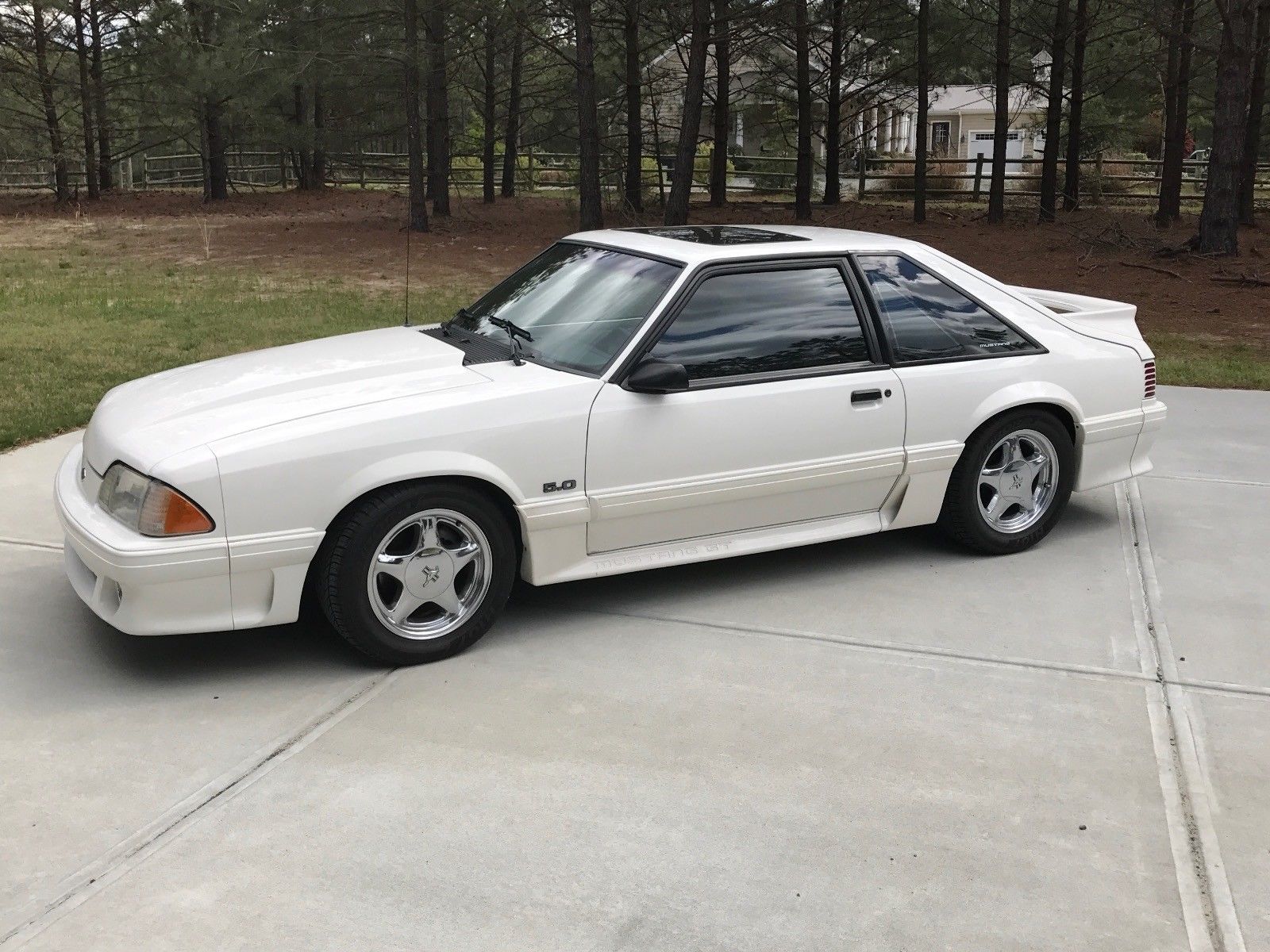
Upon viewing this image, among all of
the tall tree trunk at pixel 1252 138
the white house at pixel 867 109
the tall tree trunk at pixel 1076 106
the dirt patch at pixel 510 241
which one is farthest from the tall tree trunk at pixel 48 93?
the tall tree trunk at pixel 1252 138

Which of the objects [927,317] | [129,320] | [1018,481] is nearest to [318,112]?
[129,320]

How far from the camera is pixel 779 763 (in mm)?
3881

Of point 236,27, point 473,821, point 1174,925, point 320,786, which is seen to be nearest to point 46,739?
point 320,786

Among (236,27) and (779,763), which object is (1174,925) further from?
(236,27)

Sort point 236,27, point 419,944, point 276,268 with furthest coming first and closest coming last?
point 236,27, point 276,268, point 419,944

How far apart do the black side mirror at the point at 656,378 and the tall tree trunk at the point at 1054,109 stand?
21.5m

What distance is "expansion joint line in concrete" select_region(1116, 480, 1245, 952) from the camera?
124 inches

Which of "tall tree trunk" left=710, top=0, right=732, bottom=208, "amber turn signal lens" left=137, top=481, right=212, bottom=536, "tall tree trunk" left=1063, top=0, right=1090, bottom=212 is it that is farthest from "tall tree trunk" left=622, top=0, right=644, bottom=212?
"amber turn signal lens" left=137, top=481, right=212, bottom=536

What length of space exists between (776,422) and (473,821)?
215cm

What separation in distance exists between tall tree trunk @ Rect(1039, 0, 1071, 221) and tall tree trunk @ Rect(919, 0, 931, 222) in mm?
2323

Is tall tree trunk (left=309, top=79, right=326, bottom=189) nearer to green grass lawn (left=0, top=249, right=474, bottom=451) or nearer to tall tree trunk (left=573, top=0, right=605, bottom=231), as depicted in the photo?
tall tree trunk (left=573, top=0, right=605, bottom=231)

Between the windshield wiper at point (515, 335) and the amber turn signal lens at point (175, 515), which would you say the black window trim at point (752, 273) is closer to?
the windshield wiper at point (515, 335)

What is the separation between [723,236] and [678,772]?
266cm

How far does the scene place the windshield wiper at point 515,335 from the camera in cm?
496
